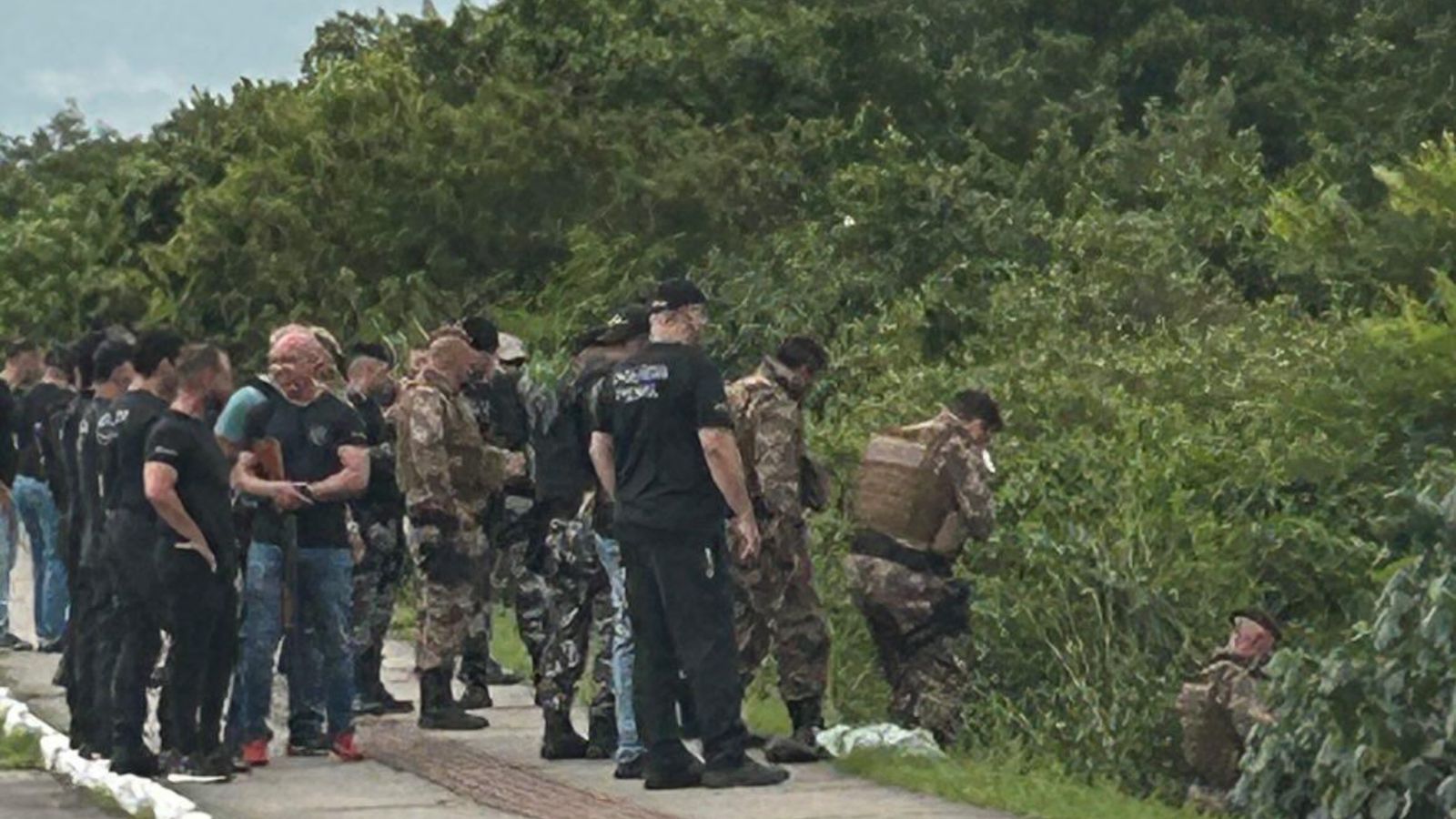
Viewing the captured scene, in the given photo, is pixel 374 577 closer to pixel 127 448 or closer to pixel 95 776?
pixel 95 776

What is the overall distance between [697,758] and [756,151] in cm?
1899

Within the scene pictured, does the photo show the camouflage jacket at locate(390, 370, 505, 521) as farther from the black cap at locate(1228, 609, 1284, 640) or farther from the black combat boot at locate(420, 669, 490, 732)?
the black cap at locate(1228, 609, 1284, 640)

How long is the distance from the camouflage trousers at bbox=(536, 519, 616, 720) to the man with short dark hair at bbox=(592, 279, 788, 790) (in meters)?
1.00

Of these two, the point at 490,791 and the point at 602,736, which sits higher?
the point at 602,736

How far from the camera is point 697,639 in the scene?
13.3m

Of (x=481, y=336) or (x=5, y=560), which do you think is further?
(x=5, y=560)

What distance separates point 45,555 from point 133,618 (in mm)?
7353

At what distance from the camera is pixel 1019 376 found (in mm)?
19266

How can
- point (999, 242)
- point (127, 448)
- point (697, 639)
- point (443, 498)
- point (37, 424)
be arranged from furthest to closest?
Answer: point (999, 242)
point (37, 424)
point (443, 498)
point (127, 448)
point (697, 639)

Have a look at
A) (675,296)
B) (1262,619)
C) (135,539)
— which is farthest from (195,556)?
(1262,619)

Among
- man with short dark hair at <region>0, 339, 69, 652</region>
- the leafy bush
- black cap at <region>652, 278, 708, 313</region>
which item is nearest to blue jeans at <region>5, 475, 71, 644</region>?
man with short dark hair at <region>0, 339, 69, 652</region>

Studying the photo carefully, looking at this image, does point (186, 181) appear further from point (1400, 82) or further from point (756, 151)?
point (1400, 82)

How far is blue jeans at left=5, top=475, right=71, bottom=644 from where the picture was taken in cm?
2047

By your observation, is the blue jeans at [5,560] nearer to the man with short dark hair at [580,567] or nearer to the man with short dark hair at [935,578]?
the man with short dark hair at [580,567]
